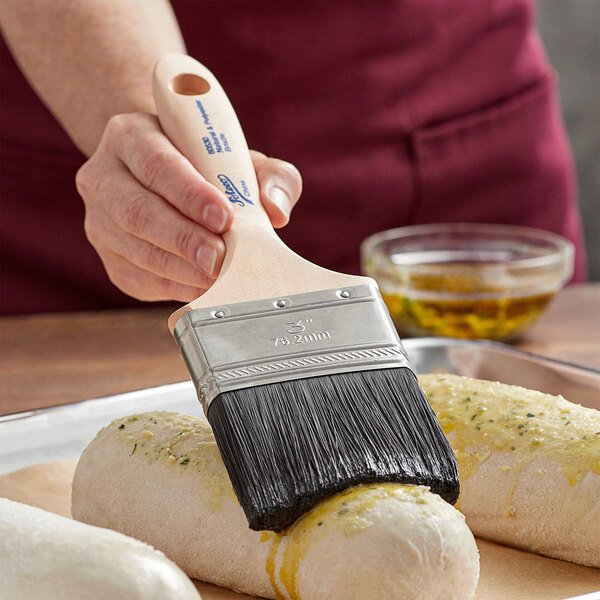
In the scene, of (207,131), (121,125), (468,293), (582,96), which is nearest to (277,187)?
(207,131)

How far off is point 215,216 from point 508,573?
1.91 ft

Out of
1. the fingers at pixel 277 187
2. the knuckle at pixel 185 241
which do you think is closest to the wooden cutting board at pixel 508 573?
the knuckle at pixel 185 241

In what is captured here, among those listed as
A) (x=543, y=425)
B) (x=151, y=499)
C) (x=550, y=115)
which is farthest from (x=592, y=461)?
(x=550, y=115)

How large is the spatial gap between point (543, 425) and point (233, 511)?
17.0 inches

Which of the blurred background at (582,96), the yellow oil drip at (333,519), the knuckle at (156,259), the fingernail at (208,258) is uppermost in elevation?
the fingernail at (208,258)

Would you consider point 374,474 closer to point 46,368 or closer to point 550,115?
point 46,368

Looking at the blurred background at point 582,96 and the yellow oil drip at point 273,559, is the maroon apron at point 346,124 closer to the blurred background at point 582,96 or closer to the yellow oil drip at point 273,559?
the yellow oil drip at point 273,559

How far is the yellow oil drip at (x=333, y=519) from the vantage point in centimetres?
97

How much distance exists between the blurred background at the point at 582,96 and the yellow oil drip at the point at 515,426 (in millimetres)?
2421

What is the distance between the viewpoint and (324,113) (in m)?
2.12

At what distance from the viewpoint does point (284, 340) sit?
3.47ft

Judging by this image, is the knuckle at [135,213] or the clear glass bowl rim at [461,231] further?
the clear glass bowl rim at [461,231]

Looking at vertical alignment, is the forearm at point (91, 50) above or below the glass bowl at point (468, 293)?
above

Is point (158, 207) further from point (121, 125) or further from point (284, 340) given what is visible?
point (284, 340)
